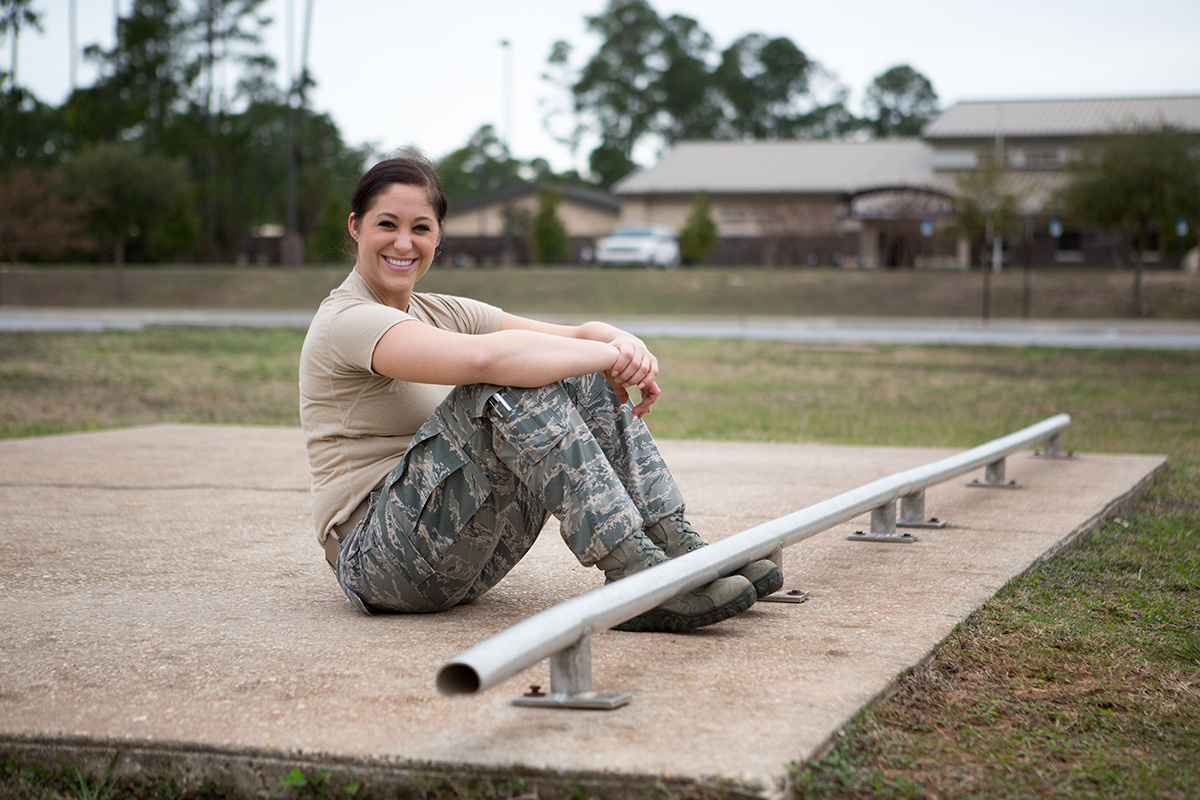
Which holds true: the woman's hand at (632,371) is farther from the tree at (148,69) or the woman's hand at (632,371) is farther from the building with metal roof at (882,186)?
the tree at (148,69)

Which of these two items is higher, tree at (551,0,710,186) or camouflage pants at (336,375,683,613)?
tree at (551,0,710,186)

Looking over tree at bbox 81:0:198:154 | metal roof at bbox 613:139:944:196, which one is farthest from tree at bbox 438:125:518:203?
metal roof at bbox 613:139:944:196

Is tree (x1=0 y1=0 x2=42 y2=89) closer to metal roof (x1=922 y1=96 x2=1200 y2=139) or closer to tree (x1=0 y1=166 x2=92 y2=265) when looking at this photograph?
tree (x1=0 y1=166 x2=92 y2=265)

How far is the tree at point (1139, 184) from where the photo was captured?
29.0 meters

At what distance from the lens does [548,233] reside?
4406 cm

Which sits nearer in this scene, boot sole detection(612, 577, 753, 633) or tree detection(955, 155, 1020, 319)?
boot sole detection(612, 577, 753, 633)

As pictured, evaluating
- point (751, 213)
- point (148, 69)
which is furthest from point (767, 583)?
point (148, 69)

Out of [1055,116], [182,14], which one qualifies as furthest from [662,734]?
[182,14]

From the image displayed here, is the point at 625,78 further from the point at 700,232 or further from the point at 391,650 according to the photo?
the point at 391,650

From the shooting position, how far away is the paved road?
2020 centimetres

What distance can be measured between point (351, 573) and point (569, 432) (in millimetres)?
778

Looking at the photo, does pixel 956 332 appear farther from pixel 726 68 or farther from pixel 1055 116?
pixel 726 68

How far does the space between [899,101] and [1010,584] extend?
86837mm

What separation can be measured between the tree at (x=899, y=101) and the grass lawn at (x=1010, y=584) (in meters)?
71.6
